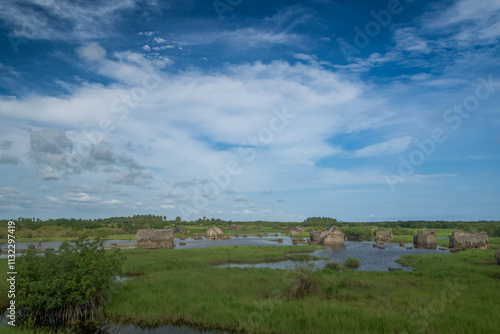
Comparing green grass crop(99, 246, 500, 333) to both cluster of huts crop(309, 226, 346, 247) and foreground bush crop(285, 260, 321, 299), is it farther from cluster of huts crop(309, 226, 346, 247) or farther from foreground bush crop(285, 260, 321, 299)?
cluster of huts crop(309, 226, 346, 247)

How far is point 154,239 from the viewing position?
134ft

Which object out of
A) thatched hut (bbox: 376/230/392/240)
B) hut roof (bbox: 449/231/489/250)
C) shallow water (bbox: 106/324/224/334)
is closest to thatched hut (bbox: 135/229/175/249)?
shallow water (bbox: 106/324/224/334)

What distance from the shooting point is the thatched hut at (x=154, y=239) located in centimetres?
4084

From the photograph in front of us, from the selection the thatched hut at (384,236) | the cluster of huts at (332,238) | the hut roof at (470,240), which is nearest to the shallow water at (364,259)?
the hut roof at (470,240)

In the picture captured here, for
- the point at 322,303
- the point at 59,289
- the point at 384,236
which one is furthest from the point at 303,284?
the point at 384,236

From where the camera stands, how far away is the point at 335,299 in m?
12.7

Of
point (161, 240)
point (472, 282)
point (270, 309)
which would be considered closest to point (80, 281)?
point (270, 309)

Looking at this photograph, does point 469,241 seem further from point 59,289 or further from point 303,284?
point 59,289

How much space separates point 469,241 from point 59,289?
4630 centimetres

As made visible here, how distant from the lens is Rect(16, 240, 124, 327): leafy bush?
1082 centimetres

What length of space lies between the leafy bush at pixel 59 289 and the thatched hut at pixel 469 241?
43.3 m

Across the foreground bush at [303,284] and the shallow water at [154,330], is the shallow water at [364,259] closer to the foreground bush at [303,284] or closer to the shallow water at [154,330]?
the foreground bush at [303,284]

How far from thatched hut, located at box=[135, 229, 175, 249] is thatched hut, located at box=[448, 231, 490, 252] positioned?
126ft

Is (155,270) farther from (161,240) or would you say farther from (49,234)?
(49,234)
